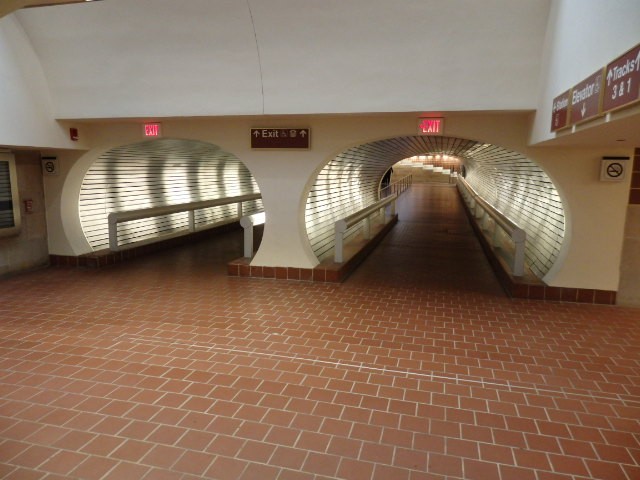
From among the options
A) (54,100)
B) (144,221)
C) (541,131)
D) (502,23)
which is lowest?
(144,221)

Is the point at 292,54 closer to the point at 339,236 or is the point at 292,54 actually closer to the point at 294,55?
the point at 294,55

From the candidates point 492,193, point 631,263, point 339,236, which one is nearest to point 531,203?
point 631,263

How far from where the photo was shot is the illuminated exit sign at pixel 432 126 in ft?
21.6

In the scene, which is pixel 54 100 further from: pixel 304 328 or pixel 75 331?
pixel 304 328

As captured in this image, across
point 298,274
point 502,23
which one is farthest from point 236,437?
point 502,23

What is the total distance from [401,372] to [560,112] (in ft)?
9.32

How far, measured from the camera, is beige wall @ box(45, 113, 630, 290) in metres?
6.30

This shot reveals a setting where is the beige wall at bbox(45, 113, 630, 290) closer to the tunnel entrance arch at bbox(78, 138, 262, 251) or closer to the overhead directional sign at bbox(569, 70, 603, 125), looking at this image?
the tunnel entrance arch at bbox(78, 138, 262, 251)

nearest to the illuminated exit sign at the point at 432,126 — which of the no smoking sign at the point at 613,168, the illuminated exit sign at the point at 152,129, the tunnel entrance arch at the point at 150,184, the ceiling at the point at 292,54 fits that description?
the ceiling at the point at 292,54

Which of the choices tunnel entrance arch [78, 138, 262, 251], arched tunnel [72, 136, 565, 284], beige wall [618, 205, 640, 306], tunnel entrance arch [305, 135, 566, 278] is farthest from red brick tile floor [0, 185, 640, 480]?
tunnel entrance arch [78, 138, 262, 251]

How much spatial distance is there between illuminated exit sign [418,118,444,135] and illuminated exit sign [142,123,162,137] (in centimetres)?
425

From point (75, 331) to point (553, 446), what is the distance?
485 cm

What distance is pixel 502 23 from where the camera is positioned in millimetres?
5176

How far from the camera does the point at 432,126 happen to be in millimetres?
6590
